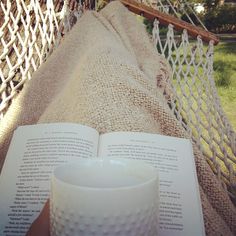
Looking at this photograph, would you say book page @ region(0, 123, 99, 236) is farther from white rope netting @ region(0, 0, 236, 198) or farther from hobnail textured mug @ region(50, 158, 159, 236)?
white rope netting @ region(0, 0, 236, 198)

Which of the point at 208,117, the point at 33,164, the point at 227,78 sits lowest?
the point at 227,78

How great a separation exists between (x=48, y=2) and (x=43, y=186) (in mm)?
996

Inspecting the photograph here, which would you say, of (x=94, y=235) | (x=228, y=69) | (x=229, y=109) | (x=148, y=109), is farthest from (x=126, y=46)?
(x=228, y=69)

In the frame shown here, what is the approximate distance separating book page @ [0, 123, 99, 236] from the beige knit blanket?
4.3 inches

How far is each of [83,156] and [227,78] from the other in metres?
3.49

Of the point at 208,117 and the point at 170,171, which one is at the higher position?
the point at 170,171

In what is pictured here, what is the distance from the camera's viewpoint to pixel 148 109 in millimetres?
907

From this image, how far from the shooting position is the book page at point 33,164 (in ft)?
2.04

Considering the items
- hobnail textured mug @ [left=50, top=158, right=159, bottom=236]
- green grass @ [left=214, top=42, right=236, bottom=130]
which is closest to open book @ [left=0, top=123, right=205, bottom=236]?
hobnail textured mug @ [left=50, top=158, right=159, bottom=236]

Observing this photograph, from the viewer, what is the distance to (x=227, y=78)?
3.93m

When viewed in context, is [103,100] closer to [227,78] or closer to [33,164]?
[33,164]

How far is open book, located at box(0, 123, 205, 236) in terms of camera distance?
2.02ft

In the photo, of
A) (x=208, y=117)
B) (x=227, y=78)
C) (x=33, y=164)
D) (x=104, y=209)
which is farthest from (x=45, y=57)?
(x=227, y=78)

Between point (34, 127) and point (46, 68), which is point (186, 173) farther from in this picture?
A: point (46, 68)
